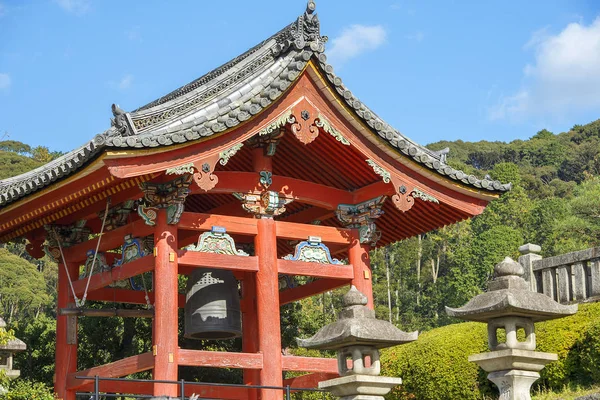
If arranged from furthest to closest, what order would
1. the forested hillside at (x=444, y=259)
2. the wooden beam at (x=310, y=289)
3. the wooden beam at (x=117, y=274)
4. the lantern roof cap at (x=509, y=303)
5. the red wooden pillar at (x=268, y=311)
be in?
1. the forested hillside at (x=444, y=259)
2. the wooden beam at (x=310, y=289)
3. the wooden beam at (x=117, y=274)
4. the red wooden pillar at (x=268, y=311)
5. the lantern roof cap at (x=509, y=303)

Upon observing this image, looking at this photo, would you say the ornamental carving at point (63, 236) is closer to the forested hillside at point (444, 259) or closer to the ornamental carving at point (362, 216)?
the ornamental carving at point (362, 216)

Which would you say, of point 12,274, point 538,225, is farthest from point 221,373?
point 538,225

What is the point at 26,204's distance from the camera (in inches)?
595

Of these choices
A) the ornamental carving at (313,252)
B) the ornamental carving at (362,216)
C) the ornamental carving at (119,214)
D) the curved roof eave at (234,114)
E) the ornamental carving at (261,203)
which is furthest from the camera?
the ornamental carving at (362,216)

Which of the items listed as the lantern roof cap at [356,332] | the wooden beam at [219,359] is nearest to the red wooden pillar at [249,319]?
the wooden beam at [219,359]

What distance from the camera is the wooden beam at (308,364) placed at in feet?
46.6

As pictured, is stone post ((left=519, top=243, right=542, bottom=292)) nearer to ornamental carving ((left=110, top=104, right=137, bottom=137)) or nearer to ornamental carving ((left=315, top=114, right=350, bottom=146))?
ornamental carving ((left=315, top=114, right=350, bottom=146))

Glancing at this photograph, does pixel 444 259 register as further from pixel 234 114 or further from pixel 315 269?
pixel 234 114

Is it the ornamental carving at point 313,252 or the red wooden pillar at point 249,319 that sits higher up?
the ornamental carving at point 313,252

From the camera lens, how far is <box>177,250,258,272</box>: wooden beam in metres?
13.9

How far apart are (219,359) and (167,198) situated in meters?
2.49

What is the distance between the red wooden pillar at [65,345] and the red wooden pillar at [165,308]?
2.83 meters

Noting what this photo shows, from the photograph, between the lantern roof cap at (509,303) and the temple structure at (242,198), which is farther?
the temple structure at (242,198)

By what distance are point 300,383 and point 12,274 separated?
4363 centimetres
